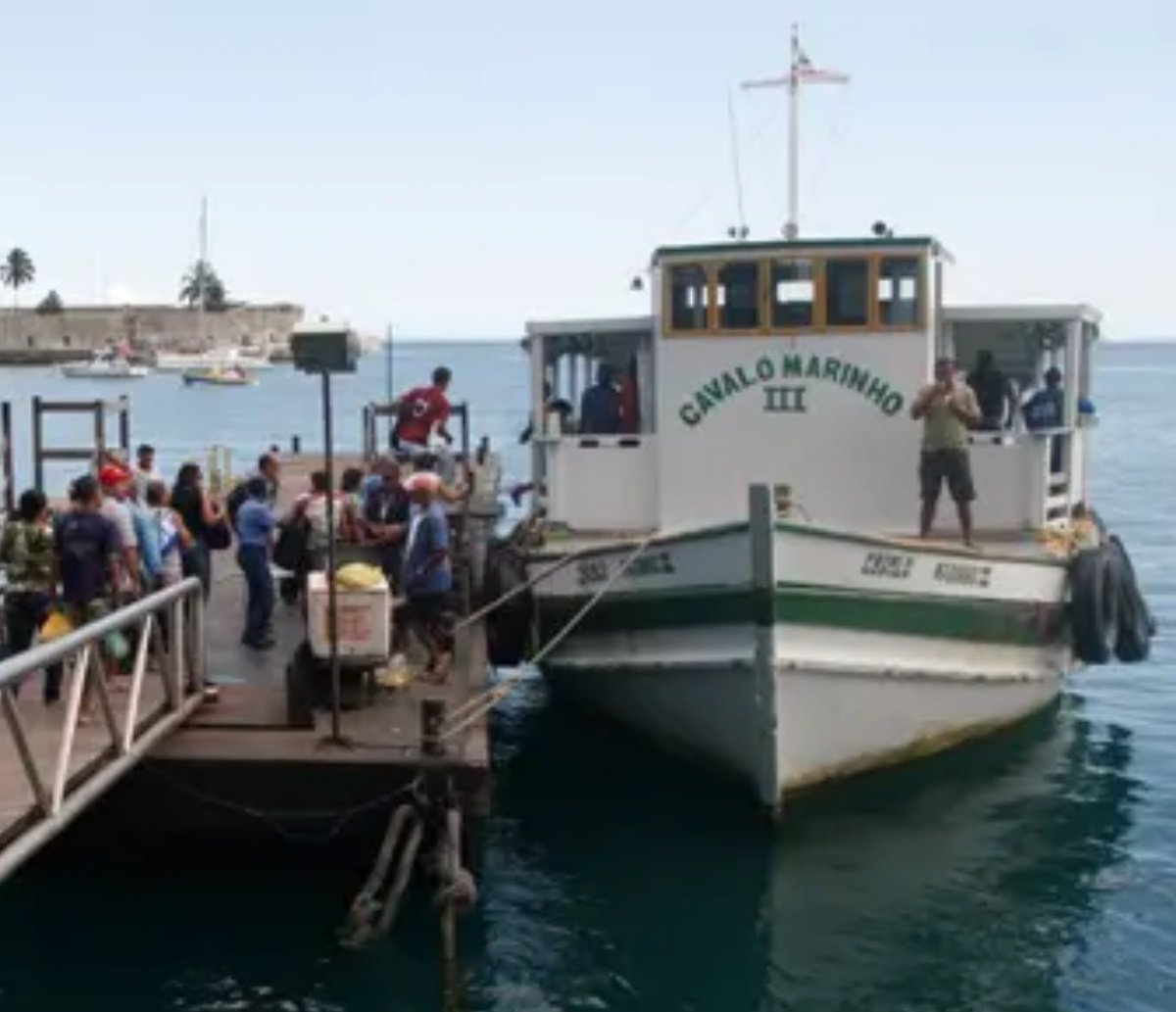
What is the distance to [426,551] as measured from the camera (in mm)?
12477

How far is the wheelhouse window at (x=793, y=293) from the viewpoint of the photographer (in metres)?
14.9

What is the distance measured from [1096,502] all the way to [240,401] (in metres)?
78.2

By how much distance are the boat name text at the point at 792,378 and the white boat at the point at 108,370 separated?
415 ft

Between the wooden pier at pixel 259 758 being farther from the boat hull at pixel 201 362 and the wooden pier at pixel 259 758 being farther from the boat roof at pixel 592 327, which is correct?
the boat hull at pixel 201 362

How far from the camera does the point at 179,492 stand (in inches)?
543

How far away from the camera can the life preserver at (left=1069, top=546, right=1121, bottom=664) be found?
15.0 meters

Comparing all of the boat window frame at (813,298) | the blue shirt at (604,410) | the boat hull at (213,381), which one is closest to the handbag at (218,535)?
the blue shirt at (604,410)

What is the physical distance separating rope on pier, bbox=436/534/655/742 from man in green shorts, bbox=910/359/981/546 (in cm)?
265

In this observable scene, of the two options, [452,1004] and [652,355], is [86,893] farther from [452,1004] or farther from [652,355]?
[652,355]

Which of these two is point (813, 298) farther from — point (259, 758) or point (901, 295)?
point (259, 758)

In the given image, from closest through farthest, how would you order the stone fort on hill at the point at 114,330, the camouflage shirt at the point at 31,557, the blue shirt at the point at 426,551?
the camouflage shirt at the point at 31,557, the blue shirt at the point at 426,551, the stone fort on hill at the point at 114,330

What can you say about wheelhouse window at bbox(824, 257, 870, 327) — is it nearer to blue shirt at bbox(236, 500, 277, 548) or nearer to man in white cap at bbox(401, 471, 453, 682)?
man in white cap at bbox(401, 471, 453, 682)

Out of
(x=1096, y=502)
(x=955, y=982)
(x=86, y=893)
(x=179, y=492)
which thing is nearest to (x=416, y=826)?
(x=86, y=893)

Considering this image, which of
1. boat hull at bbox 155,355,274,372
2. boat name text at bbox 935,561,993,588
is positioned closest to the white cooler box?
boat name text at bbox 935,561,993,588
